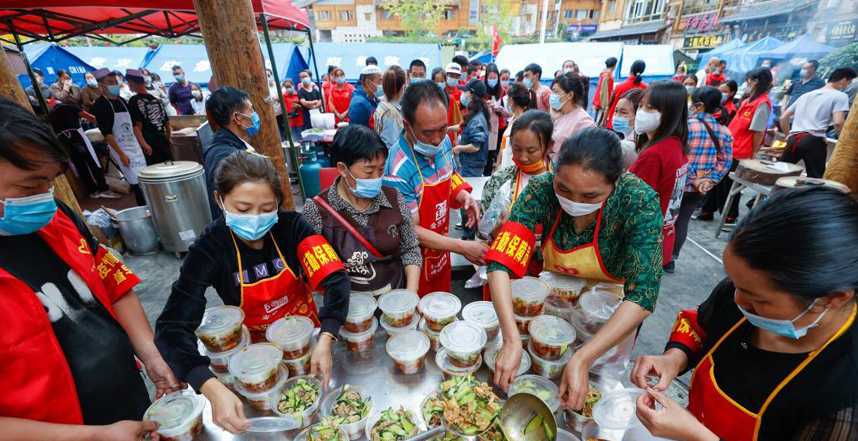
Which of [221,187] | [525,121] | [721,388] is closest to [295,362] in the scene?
[221,187]

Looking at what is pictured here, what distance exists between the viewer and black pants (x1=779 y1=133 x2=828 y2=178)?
19.3ft

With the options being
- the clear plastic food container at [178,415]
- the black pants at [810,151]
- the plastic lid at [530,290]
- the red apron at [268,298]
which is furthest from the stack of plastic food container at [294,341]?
the black pants at [810,151]

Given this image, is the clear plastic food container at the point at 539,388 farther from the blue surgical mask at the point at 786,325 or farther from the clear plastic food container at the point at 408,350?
the blue surgical mask at the point at 786,325

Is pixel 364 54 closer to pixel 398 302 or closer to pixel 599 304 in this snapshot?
pixel 398 302

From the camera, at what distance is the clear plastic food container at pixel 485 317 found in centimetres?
168

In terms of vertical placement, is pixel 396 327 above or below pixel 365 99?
below

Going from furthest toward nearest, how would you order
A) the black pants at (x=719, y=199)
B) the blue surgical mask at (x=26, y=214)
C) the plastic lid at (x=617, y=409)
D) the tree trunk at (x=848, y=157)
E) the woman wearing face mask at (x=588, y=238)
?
the black pants at (x=719, y=199), the tree trunk at (x=848, y=157), the woman wearing face mask at (x=588, y=238), the plastic lid at (x=617, y=409), the blue surgical mask at (x=26, y=214)

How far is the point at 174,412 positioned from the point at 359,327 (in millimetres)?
749

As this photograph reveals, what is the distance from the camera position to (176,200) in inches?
177

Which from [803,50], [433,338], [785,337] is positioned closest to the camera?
[785,337]

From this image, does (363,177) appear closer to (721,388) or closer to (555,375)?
(555,375)

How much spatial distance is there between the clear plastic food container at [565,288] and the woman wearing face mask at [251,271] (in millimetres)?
1069

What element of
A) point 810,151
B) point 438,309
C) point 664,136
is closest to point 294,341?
point 438,309

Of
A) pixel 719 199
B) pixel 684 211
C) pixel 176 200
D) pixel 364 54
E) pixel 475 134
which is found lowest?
pixel 719 199
